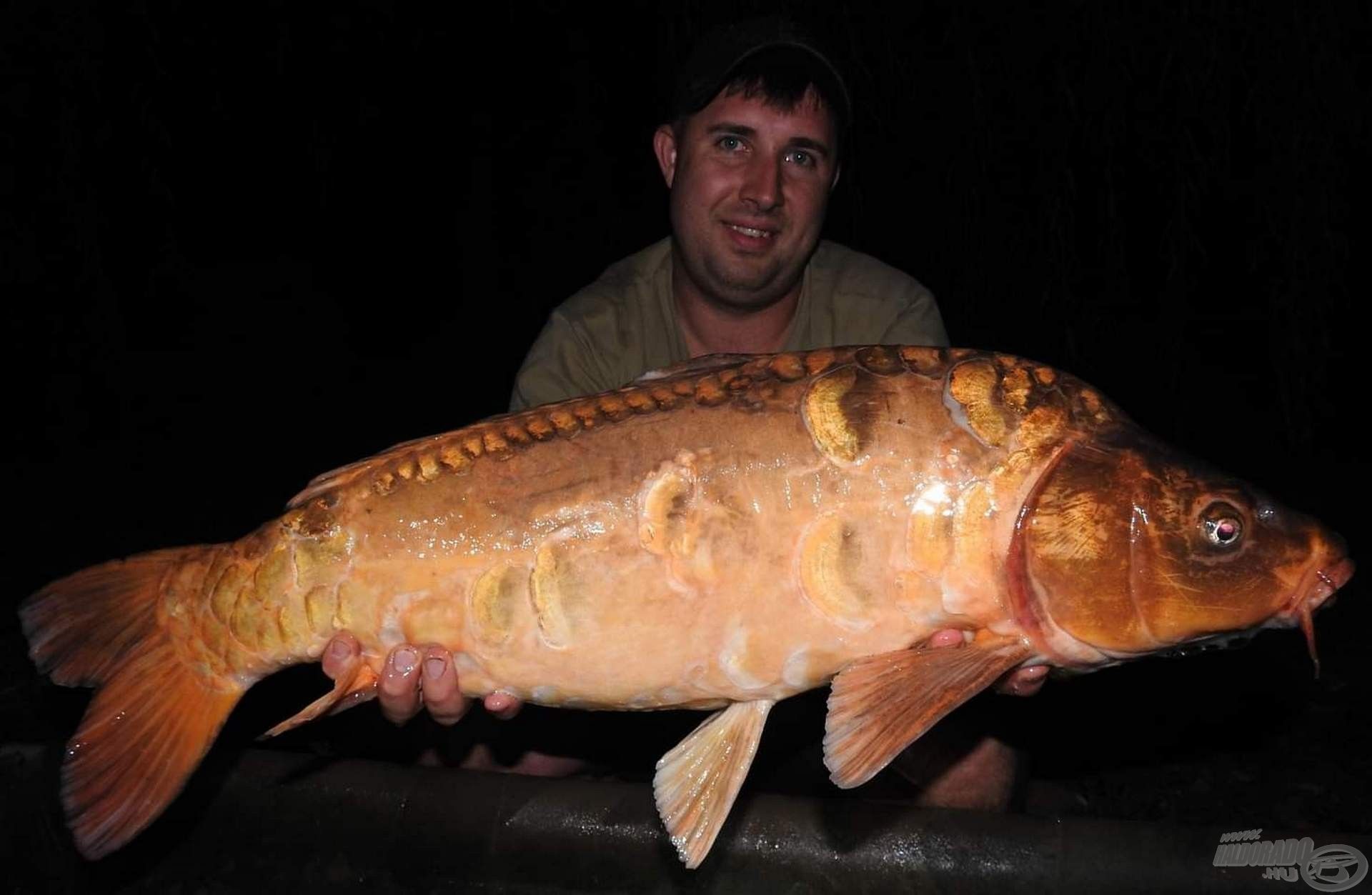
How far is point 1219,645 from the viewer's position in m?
1.39

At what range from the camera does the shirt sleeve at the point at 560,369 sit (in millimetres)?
2334

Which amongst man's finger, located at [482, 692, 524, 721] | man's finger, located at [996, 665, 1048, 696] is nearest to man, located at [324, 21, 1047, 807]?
man's finger, located at [996, 665, 1048, 696]

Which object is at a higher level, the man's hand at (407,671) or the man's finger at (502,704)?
the man's hand at (407,671)

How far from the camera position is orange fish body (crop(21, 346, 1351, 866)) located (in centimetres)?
131

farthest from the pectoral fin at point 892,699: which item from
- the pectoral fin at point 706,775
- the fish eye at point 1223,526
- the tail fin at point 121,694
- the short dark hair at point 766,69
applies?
the short dark hair at point 766,69

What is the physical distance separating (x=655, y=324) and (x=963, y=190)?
78 centimetres

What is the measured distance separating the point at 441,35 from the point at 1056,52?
79.1 inches

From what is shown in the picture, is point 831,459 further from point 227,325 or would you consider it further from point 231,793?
point 227,325

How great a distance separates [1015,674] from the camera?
5.05ft

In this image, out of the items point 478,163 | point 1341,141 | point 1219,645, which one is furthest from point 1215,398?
point 1219,645

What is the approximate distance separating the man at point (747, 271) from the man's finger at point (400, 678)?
85 centimetres

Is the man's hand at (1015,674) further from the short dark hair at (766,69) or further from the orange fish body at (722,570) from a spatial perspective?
the short dark hair at (766,69)

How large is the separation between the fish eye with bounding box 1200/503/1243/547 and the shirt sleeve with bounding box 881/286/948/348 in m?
1.08

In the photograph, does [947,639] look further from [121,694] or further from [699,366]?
[121,694]
